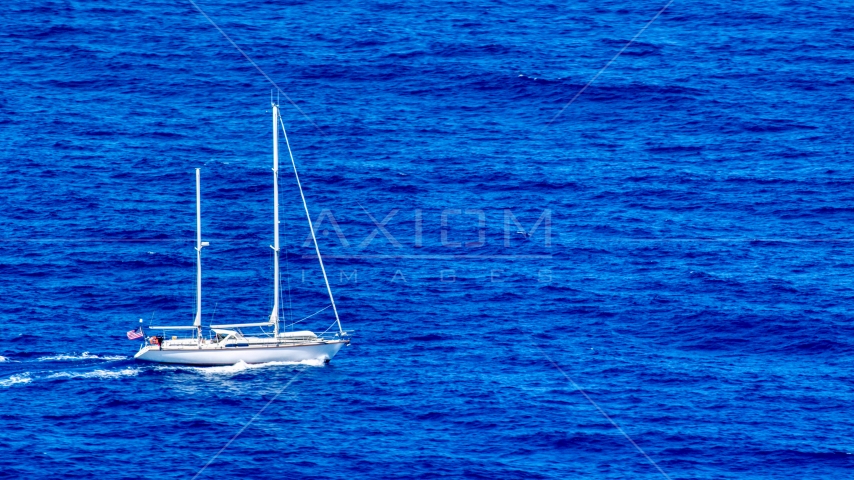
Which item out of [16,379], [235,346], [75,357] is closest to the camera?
[16,379]

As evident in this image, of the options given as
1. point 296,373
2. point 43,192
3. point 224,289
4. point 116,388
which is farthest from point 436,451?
point 43,192

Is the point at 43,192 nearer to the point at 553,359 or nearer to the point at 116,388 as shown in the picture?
the point at 116,388

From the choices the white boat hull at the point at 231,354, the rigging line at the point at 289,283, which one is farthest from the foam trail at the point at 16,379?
the rigging line at the point at 289,283

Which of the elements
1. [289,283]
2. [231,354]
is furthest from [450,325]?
[231,354]

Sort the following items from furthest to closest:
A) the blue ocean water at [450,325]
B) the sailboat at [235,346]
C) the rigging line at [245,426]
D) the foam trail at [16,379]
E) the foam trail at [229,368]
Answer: the foam trail at [229,368] < the sailboat at [235,346] < the foam trail at [16,379] < the blue ocean water at [450,325] < the rigging line at [245,426]

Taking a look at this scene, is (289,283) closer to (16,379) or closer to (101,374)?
(101,374)

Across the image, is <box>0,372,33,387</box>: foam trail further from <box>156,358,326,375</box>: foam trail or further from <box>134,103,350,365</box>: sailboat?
<box>156,358,326,375</box>: foam trail

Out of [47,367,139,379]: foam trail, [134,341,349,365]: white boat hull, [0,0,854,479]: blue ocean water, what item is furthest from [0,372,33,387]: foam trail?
[134,341,349,365]: white boat hull

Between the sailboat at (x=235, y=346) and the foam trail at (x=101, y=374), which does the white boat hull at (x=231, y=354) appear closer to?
the sailboat at (x=235, y=346)
